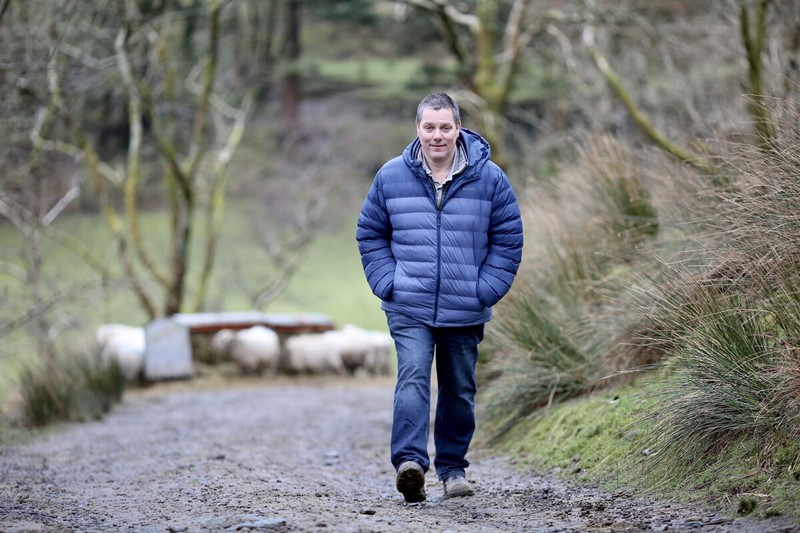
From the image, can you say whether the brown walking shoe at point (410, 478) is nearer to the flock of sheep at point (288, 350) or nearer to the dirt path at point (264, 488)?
the dirt path at point (264, 488)

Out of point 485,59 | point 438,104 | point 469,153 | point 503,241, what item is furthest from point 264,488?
point 485,59

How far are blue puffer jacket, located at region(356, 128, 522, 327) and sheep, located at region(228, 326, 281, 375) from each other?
33.3 feet

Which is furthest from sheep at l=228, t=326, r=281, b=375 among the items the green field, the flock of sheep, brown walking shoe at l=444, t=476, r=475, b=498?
brown walking shoe at l=444, t=476, r=475, b=498

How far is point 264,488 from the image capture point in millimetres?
5430

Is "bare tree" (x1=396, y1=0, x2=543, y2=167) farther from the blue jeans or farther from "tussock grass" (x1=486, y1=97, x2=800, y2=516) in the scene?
the blue jeans

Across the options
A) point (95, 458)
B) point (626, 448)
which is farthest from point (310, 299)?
point (626, 448)

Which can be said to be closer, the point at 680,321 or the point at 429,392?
the point at 680,321

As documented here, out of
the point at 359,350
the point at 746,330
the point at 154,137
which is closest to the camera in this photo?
the point at 746,330

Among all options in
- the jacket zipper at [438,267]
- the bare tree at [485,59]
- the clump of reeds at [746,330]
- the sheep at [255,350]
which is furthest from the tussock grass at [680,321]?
the sheep at [255,350]

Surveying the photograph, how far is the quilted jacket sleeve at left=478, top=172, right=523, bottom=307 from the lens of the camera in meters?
5.25

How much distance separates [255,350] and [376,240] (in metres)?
10.2

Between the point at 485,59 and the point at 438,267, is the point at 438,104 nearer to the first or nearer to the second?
the point at 438,267

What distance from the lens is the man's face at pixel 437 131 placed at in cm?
522

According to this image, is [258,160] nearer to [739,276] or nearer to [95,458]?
[95,458]
